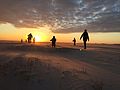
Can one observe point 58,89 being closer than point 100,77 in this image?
Yes

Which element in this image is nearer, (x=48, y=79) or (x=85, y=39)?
(x=48, y=79)

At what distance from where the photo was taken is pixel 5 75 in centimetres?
944

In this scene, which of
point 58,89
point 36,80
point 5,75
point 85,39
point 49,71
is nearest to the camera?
point 58,89

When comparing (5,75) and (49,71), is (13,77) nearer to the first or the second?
(5,75)

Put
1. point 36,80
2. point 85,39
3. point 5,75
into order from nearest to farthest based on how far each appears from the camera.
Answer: point 36,80, point 5,75, point 85,39

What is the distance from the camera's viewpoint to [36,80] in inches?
349

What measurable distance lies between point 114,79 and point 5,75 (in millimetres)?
4423

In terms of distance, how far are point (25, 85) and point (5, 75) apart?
1.46 m

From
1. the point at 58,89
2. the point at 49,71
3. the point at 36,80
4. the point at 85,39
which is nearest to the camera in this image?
the point at 58,89

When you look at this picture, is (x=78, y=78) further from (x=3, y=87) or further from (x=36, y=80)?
(x=3, y=87)

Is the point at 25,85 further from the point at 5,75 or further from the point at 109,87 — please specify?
the point at 109,87

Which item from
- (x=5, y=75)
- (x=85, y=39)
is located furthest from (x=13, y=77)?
(x=85, y=39)

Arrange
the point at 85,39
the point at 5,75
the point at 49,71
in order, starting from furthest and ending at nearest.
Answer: the point at 85,39
the point at 49,71
the point at 5,75

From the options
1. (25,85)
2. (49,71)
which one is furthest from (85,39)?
(25,85)
